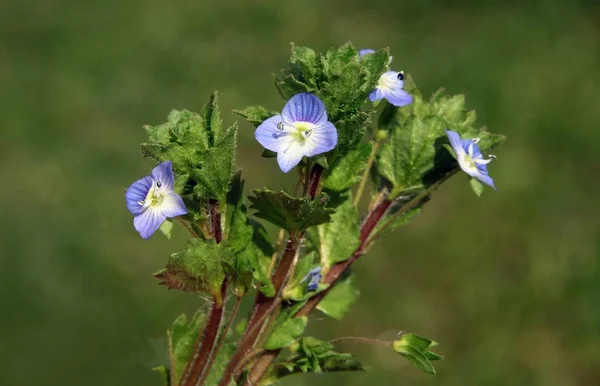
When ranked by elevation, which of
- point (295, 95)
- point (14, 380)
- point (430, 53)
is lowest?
point (14, 380)

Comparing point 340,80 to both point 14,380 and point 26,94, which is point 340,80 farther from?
point 26,94

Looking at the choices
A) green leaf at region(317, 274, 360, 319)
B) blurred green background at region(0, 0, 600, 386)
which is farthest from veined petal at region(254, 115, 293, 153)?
blurred green background at region(0, 0, 600, 386)

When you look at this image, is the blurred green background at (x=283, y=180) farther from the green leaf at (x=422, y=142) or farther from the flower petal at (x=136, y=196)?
the flower petal at (x=136, y=196)

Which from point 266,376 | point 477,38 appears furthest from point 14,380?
point 477,38

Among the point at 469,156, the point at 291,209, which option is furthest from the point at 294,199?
the point at 469,156

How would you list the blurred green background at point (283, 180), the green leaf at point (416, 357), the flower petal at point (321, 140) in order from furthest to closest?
1. the blurred green background at point (283, 180)
2. the green leaf at point (416, 357)
3. the flower petal at point (321, 140)

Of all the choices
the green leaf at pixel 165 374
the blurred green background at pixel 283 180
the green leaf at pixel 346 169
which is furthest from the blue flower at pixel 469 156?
the blurred green background at pixel 283 180

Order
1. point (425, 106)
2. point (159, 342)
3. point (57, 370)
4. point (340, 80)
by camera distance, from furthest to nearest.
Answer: point (57, 370) < point (159, 342) < point (425, 106) < point (340, 80)
